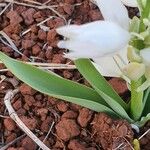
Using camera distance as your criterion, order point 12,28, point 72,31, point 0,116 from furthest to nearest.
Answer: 1. point 12,28
2. point 0,116
3. point 72,31

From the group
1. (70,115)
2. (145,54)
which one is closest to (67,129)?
(70,115)

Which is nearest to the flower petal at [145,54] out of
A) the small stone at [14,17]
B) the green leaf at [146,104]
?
the green leaf at [146,104]

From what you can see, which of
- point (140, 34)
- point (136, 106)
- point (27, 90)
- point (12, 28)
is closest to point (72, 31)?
point (140, 34)

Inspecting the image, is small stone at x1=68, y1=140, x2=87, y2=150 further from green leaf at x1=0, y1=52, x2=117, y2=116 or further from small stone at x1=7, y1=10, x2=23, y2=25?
small stone at x1=7, y1=10, x2=23, y2=25

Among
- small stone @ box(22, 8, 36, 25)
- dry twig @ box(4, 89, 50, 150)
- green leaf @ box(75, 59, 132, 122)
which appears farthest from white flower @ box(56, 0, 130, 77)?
small stone @ box(22, 8, 36, 25)

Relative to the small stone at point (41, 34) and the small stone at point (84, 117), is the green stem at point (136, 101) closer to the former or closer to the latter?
the small stone at point (84, 117)

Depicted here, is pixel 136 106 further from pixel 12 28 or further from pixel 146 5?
pixel 12 28
